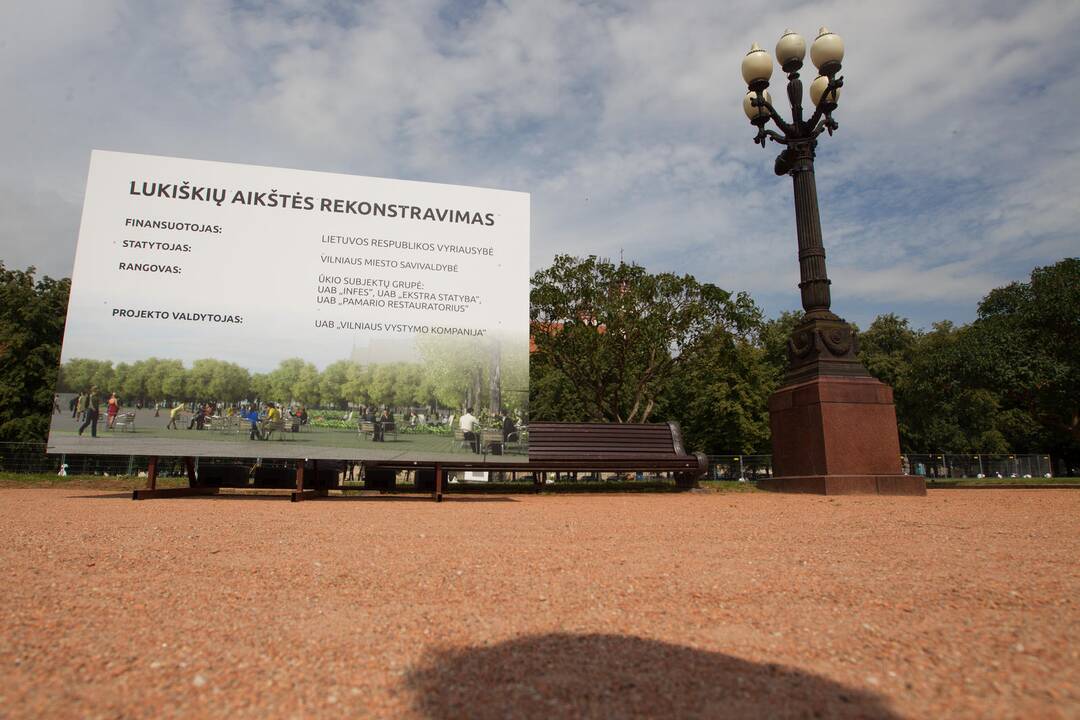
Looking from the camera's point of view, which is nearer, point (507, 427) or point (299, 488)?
point (299, 488)

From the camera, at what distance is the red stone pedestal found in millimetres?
10219

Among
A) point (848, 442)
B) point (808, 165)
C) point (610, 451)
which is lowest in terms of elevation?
point (610, 451)

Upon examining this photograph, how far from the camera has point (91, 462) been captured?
1565 cm

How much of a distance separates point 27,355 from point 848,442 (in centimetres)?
2728

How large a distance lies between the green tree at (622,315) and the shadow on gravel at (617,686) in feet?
59.2

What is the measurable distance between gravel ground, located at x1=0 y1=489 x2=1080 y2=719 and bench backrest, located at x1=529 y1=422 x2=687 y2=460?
6101 mm

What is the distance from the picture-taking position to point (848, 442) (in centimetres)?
1053

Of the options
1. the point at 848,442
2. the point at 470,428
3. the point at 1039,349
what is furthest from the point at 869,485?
the point at 1039,349

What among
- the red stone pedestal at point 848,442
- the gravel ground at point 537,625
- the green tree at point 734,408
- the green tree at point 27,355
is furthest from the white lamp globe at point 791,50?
the green tree at point 27,355

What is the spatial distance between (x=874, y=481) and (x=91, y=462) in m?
17.7

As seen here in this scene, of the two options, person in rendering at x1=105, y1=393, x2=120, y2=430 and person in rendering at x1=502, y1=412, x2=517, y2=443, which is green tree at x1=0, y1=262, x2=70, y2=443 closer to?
person in rendering at x1=105, y1=393, x2=120, y2=430

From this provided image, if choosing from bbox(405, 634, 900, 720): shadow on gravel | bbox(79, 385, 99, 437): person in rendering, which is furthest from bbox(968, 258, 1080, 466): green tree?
bbox(79, 385, 99, 437): person in rendering

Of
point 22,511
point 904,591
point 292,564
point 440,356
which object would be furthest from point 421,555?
point 22,511

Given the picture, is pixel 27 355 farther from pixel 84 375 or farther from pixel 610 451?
pixel 610 451
